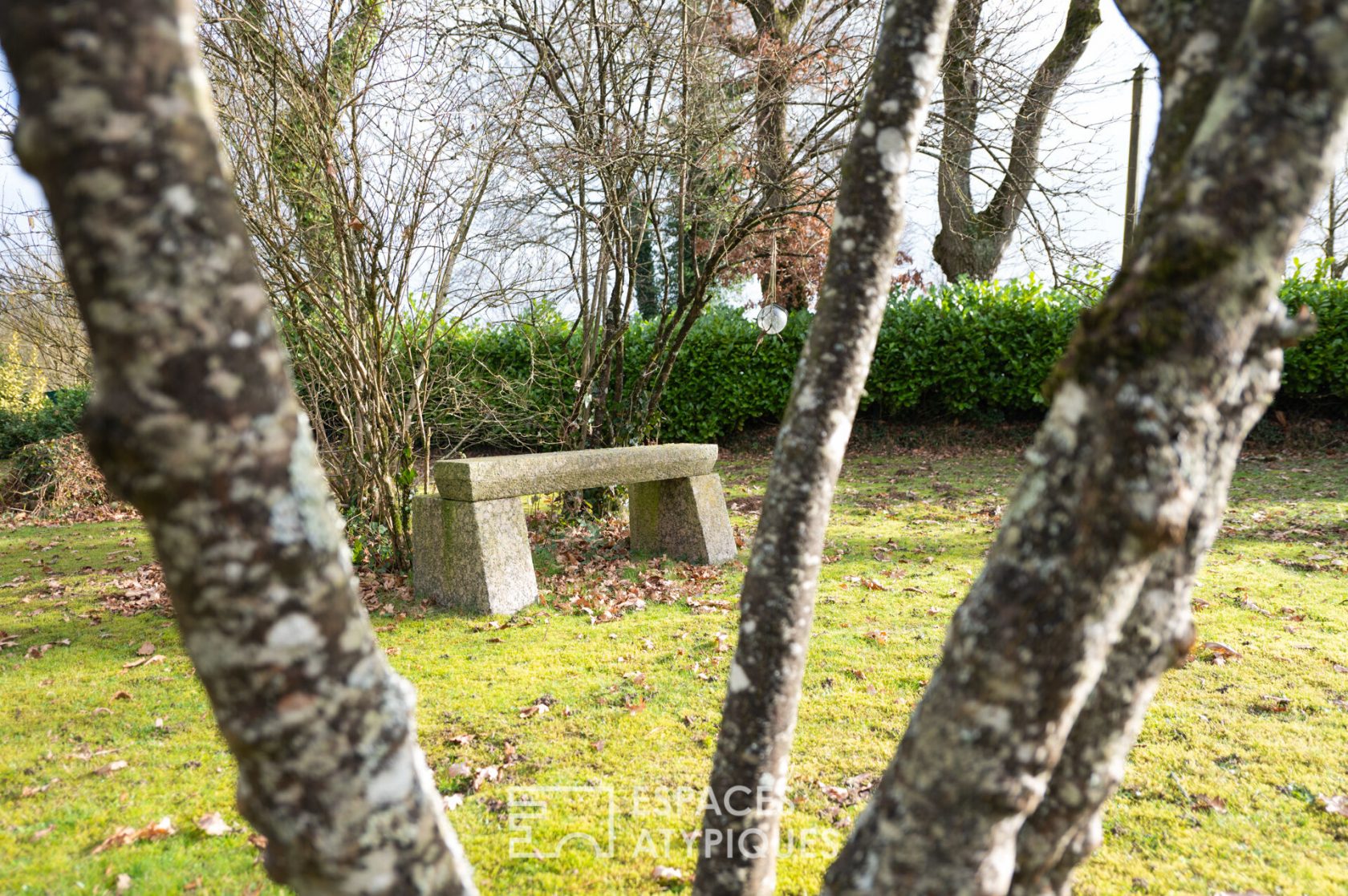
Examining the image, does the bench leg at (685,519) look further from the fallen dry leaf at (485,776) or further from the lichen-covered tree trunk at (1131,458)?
the lichen-covered tree trunk at (1131,458)

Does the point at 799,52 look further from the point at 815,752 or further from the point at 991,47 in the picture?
the point at 815,752

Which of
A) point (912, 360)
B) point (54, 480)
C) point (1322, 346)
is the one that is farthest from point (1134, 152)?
point (54, 480)

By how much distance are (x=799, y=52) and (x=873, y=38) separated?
2.11 feet

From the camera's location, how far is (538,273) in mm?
8031

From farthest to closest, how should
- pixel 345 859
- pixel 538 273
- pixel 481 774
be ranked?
pixel 538 273
pixel 481 774
pixel 345 859

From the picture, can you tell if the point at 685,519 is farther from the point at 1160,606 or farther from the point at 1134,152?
the point at 1134,152

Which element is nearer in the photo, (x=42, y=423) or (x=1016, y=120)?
(x=1016, y=120)

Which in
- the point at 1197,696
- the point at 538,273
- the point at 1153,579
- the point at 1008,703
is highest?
the point at 538,273

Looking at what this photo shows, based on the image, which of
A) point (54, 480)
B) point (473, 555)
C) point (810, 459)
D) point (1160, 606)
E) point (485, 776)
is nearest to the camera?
point (1160, 606)

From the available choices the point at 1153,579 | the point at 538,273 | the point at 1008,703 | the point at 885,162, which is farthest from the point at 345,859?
the point at 538,273

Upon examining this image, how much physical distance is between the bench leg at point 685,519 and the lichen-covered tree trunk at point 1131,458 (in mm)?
5350

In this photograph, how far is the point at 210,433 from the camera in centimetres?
112

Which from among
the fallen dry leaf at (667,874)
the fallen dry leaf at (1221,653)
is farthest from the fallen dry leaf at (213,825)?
the fallen dry leaf at (1221,653)

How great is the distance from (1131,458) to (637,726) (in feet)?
9.85
